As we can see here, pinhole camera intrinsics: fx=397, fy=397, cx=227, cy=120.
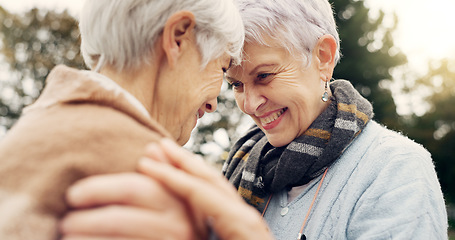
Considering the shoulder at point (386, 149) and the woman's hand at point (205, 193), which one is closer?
the woman's hand at point (205, 193)

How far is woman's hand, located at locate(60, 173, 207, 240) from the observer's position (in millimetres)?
937

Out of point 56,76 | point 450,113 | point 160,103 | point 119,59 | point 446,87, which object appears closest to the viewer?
point 56,76

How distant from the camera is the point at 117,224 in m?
0.93

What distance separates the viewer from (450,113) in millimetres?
22438

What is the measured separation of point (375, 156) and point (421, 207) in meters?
0.39

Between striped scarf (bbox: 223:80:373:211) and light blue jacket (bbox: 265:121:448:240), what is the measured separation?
2.9 inches

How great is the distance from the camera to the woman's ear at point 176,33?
5.03 feet

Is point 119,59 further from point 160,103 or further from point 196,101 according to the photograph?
point 196,101

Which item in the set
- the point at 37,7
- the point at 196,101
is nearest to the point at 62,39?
the point at 37,7

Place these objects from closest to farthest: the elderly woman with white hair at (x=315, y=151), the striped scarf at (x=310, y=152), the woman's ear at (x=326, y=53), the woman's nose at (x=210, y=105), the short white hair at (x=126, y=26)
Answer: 1. the short white hair at (x=126, y=26)
2. the elderly woman with white hair at (x=315, y=151)
3. the woman's nose at (x=210, y=105)
4. the striped scarf at (x=310, y=152)
5. the woman's ear at (x=326, y=53)

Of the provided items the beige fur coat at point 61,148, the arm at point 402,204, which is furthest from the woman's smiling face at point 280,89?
the beige fur coat at point 61,148

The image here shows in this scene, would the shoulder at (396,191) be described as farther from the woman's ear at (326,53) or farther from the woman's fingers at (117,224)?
the woman's fingers at (117,224)

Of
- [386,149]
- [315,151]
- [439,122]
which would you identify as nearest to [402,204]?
[386,149]

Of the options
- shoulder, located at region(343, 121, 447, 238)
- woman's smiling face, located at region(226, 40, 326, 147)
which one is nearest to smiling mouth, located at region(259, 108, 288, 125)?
woman's smiling face, located at region(226, 40, 326, 147)
